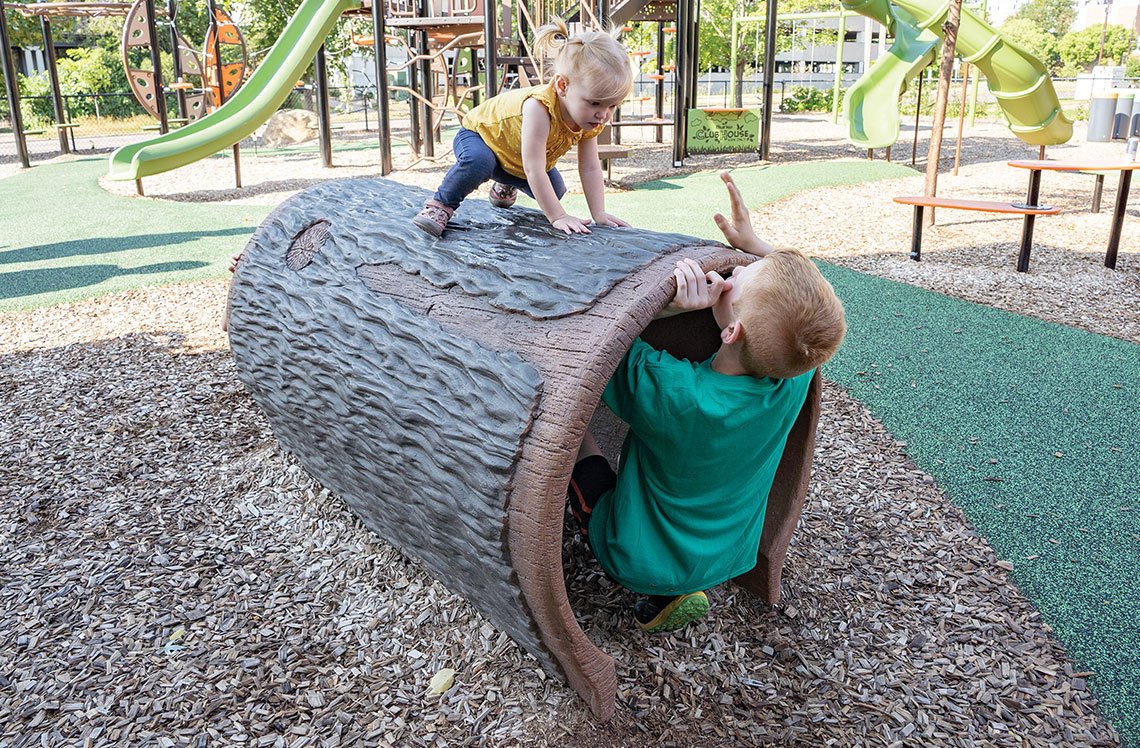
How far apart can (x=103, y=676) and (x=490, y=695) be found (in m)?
1.10

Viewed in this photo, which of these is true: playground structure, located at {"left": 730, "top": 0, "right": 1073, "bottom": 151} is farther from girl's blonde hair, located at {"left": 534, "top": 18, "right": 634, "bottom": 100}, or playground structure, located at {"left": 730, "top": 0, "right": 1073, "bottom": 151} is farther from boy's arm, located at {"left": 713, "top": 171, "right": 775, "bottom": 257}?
boy's arm, located at {"left": 713, "top": 171, "right": 775, "bottom": 257}

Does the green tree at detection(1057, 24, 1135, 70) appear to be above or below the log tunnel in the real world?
above

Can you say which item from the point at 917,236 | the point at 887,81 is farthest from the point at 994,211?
the point at 887,81

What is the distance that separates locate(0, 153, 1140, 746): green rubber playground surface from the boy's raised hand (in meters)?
1.50

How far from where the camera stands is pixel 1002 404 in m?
4.16

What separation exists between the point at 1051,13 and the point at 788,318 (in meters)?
101

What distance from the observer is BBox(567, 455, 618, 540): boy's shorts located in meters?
2.43

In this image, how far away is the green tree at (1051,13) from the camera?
81438mm

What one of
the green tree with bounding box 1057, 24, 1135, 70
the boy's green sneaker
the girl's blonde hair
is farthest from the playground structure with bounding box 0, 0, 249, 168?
the green tree with bounding box 1057, 24, 1135, 70

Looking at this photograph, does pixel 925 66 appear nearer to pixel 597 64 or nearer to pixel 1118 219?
pixel 1118 219

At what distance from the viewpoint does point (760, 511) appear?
A: 7.86ft

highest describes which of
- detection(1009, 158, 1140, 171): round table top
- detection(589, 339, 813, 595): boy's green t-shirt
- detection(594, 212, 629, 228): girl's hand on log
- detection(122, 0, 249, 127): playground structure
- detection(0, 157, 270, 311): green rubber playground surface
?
detection(122, 0, 249, 127): playground structure

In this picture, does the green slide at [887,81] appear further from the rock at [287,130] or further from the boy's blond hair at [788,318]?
the rock at [287,130]

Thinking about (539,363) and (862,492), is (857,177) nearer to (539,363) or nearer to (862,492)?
(862,492)
